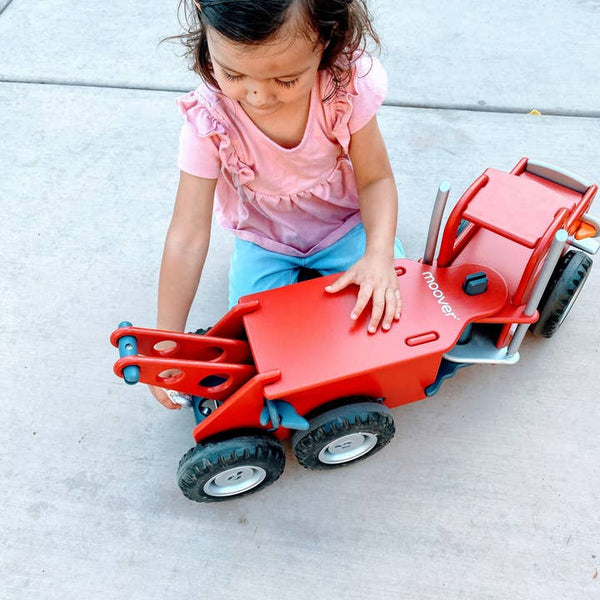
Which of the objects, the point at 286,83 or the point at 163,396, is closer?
the point at 286,83

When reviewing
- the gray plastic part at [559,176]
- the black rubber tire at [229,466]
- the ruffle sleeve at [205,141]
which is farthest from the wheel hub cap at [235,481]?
the gray plastic part at [559,176]

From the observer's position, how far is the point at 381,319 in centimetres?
91

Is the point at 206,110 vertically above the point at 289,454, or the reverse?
A: the point at 206,110

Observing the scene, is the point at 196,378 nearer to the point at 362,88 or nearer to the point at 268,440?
the point at 268,440

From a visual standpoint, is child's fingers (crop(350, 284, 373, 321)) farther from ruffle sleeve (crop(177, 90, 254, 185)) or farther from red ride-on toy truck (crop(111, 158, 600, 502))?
ruffle sleeve (crop(177, 90, 254, 185))

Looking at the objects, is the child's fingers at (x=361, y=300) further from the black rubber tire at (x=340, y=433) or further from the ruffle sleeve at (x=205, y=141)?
the ruffle sleeve at (x=205, y=141)

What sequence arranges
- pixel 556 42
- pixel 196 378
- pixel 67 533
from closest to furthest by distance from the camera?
pixel 196 378 → pixel 67 533 → pixel 556 42

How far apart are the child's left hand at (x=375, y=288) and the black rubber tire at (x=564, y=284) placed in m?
0.29

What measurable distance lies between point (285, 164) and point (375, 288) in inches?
9.3

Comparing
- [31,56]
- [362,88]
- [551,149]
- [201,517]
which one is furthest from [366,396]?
[31,56]

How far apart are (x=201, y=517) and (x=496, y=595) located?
47 cm

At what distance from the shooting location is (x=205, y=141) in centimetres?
90

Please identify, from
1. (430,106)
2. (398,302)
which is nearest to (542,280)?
(398,302)

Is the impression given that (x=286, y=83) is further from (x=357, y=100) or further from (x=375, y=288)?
(x=375, y=288)
